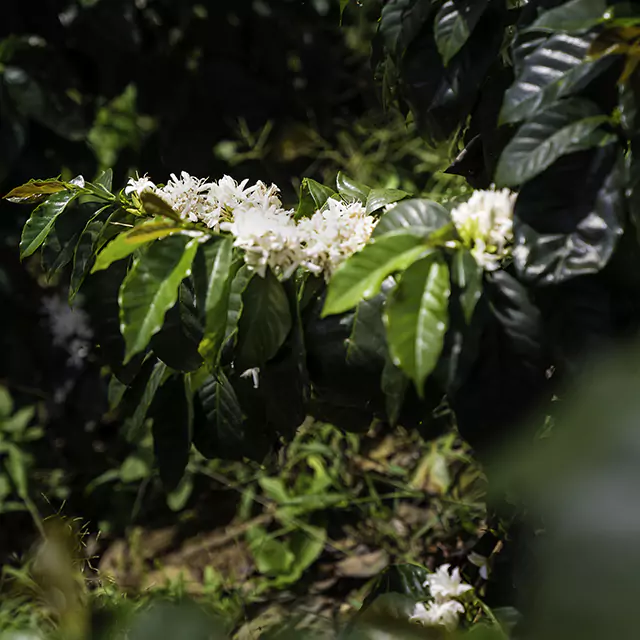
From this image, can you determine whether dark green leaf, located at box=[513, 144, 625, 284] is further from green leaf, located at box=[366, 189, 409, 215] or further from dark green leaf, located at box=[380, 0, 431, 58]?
dark green leaf, located at box=[380, 0, 431, 58]

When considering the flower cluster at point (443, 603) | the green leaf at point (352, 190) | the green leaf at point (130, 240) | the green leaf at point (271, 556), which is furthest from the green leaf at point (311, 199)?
the green leaf at point (271, 556)

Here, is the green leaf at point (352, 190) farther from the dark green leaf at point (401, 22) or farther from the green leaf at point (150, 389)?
the green leaf at point (150, 389)

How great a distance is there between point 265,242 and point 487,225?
19 cm

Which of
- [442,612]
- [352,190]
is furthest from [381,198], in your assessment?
[442,612]

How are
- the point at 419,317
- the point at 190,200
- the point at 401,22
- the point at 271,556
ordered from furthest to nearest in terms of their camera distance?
the point at 271,556, the point at 401,22, the point at 190,200, the point at 419,317

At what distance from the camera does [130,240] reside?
Result: 59 cm

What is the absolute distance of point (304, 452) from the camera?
181cm

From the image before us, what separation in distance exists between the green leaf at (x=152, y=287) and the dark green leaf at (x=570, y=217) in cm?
28

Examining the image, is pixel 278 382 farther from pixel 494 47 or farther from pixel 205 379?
pixel 494 47

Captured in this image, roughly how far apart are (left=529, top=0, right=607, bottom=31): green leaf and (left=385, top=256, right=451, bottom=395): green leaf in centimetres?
21

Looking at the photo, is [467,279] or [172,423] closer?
[467,279]

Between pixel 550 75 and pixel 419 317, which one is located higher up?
pixel 550 75

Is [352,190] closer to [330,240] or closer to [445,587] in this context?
[330,240]

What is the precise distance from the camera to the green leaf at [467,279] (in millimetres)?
525
